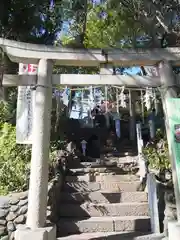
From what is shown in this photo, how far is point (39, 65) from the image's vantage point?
498 centimetres

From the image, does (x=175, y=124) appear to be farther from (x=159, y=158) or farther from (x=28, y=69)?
(x=28, y=69)

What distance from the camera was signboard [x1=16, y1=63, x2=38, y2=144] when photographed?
4887 mm

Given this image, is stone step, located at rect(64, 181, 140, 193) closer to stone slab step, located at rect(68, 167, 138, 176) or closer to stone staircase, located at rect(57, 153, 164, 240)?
stone staircase, located at rect(57, 153, 164, 240)

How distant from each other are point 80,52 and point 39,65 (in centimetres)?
86

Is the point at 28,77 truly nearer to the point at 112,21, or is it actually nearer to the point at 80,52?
the point at 80,52

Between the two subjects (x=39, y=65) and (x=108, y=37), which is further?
(x=108, y=37)

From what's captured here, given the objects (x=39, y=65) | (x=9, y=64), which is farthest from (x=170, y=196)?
(x=9, y=64)

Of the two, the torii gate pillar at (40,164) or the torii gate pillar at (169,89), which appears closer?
the torii gate pillar at (40,164)

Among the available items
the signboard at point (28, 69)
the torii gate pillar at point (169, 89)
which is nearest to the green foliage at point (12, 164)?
the signboard at point (28, 69)

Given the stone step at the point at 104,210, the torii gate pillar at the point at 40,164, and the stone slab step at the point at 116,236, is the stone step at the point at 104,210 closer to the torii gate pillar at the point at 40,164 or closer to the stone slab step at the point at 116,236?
the stone slab step at the point at 116,236

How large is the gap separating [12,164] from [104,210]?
99.2 inches

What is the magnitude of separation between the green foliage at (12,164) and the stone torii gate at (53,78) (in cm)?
161

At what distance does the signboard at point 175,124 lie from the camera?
4516 millimetres

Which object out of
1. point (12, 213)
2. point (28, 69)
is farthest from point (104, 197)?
point (28, 69)
